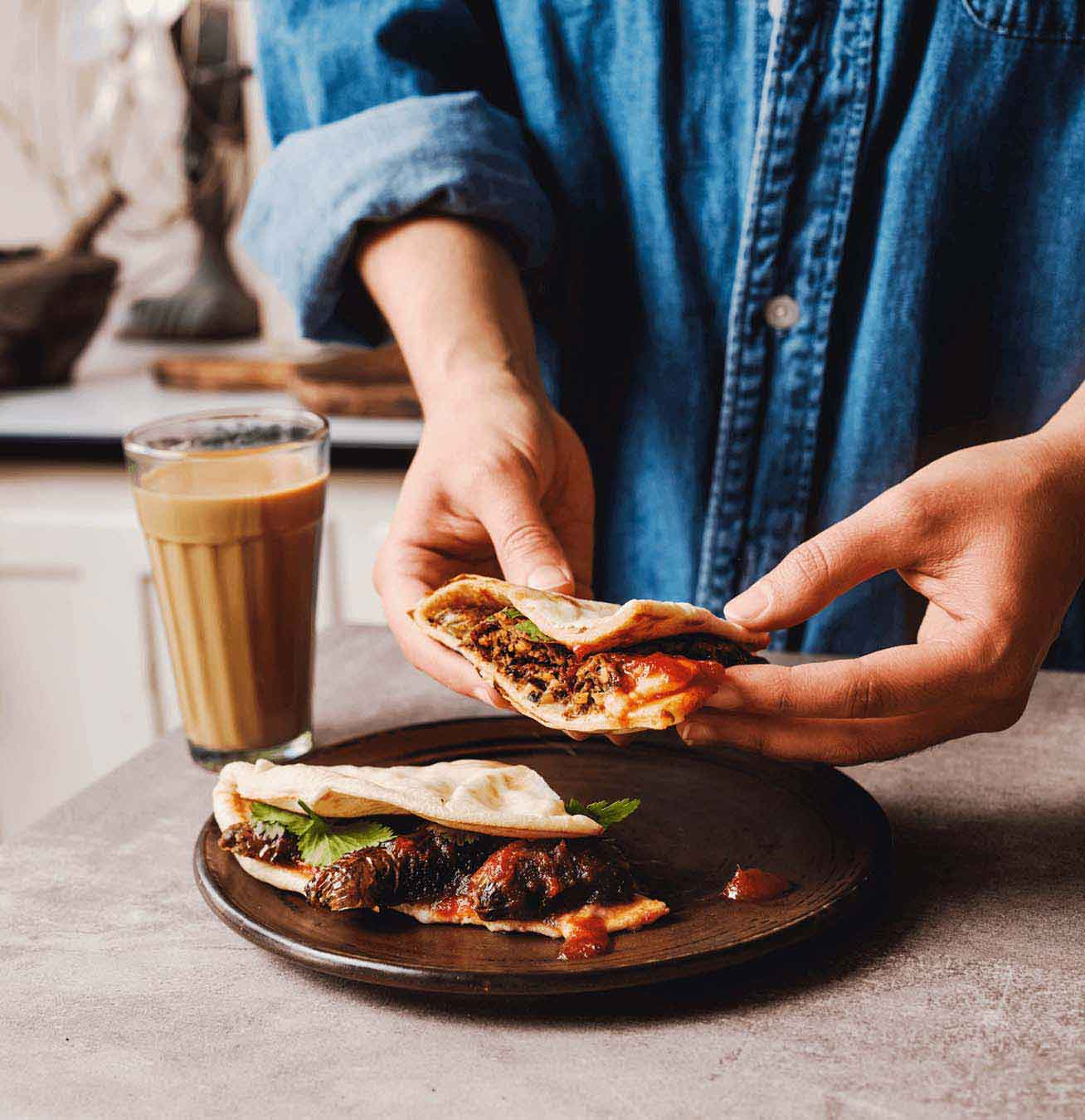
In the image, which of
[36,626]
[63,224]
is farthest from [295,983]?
[63,224]

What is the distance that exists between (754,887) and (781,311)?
80 cm

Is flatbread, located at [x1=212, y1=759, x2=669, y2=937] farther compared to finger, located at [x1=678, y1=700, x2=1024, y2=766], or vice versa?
finger, located at [x1=678, y1=700, x2=1024, y2=766]

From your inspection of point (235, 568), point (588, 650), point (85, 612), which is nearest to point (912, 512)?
point (588, 650)

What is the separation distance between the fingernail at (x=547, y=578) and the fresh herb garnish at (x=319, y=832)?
0.25m

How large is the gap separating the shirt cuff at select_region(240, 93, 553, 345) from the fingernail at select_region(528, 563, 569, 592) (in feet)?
1.85

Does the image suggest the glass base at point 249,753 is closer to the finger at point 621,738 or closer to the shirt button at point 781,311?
the finger at point 621,738

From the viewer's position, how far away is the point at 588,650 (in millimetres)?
1095

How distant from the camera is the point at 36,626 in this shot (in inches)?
104

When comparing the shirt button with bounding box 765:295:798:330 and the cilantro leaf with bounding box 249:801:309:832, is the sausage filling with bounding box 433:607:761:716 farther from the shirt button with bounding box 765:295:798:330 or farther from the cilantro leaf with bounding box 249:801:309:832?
the shirt button with bounding box 765:295:798:330

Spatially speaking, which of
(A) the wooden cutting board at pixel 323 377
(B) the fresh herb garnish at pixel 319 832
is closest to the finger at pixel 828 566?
(B) the fresh herb garnish at pixel 319 832

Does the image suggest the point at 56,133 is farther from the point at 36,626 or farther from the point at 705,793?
the point at 705,793

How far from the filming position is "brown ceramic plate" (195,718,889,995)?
86cm

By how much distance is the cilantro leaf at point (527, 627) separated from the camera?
117 centimetres

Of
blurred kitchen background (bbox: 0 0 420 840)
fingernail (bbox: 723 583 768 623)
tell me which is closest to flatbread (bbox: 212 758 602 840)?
fingernail (bbox: 723 583 768 623)
